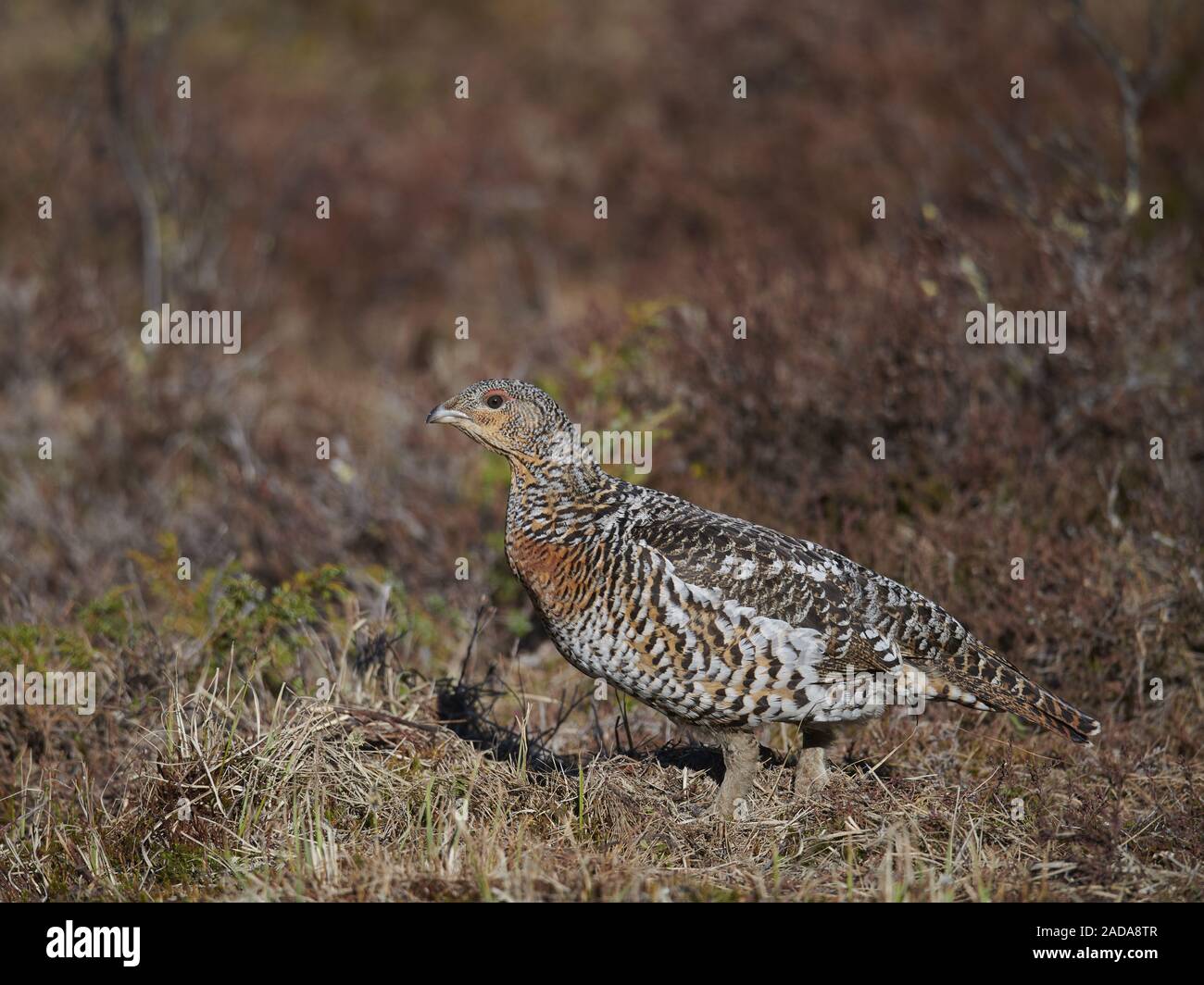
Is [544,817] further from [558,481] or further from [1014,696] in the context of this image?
[1014,696]

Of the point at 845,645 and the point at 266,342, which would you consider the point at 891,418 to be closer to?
the point at 845,645

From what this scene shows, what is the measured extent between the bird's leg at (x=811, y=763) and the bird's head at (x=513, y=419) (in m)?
1.30

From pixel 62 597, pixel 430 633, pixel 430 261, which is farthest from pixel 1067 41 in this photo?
pixel 62 597

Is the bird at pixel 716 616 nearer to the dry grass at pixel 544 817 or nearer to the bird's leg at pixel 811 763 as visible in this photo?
the bird's leg at pixel 811 763

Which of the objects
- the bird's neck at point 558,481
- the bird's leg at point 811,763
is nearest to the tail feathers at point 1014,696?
the bird's leg at point 811,763

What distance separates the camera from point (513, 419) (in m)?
4.05

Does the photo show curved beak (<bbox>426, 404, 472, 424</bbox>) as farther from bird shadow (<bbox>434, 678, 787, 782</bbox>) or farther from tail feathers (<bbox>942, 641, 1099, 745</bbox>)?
tail feathers (<bbox>942, 641, 1099, 745</bbox>)

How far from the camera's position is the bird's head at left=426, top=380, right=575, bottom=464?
4.05 m

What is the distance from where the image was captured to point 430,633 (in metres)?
5.43

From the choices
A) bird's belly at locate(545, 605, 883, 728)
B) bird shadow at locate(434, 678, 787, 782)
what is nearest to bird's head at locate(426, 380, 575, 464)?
bird's belly at locate(545, 605, 883, 728)

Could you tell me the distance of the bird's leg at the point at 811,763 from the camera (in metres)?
4.07

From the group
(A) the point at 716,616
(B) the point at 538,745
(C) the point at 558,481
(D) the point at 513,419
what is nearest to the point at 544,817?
(B) the point at 538,745

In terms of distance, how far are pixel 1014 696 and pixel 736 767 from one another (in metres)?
0.95

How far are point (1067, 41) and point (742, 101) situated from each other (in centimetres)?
309
